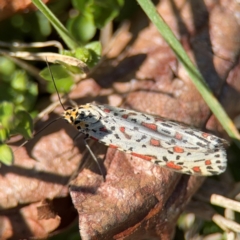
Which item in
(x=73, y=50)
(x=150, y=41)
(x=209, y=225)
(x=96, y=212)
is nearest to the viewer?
(x=96, y=212)

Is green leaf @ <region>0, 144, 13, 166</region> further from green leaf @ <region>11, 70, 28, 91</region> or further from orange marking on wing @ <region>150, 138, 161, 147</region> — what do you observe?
orange marking on wing @ <region>150, 138, 161, 147</region>

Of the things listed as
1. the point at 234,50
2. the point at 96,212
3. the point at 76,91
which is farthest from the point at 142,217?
the point at 234,50

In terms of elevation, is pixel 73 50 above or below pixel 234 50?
above

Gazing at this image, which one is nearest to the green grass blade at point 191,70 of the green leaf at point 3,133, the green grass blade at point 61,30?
the green grass blade at point 61,30

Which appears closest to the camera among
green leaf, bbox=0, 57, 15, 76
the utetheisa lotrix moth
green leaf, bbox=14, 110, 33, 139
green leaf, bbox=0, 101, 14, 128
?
green leaf, bbox=0, 101, 14, 128

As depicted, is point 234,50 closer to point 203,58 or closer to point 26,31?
point 203,58

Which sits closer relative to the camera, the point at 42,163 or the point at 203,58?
the point at 42,163

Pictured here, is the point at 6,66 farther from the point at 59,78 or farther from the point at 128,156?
the point at 128,156

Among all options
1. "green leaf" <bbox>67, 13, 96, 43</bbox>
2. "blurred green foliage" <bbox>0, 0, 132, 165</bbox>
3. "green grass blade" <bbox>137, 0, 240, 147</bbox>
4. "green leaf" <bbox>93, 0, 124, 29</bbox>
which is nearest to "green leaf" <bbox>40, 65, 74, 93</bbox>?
"blurred green foliage" <bbox>0, 0, 132, 165</bbox>
